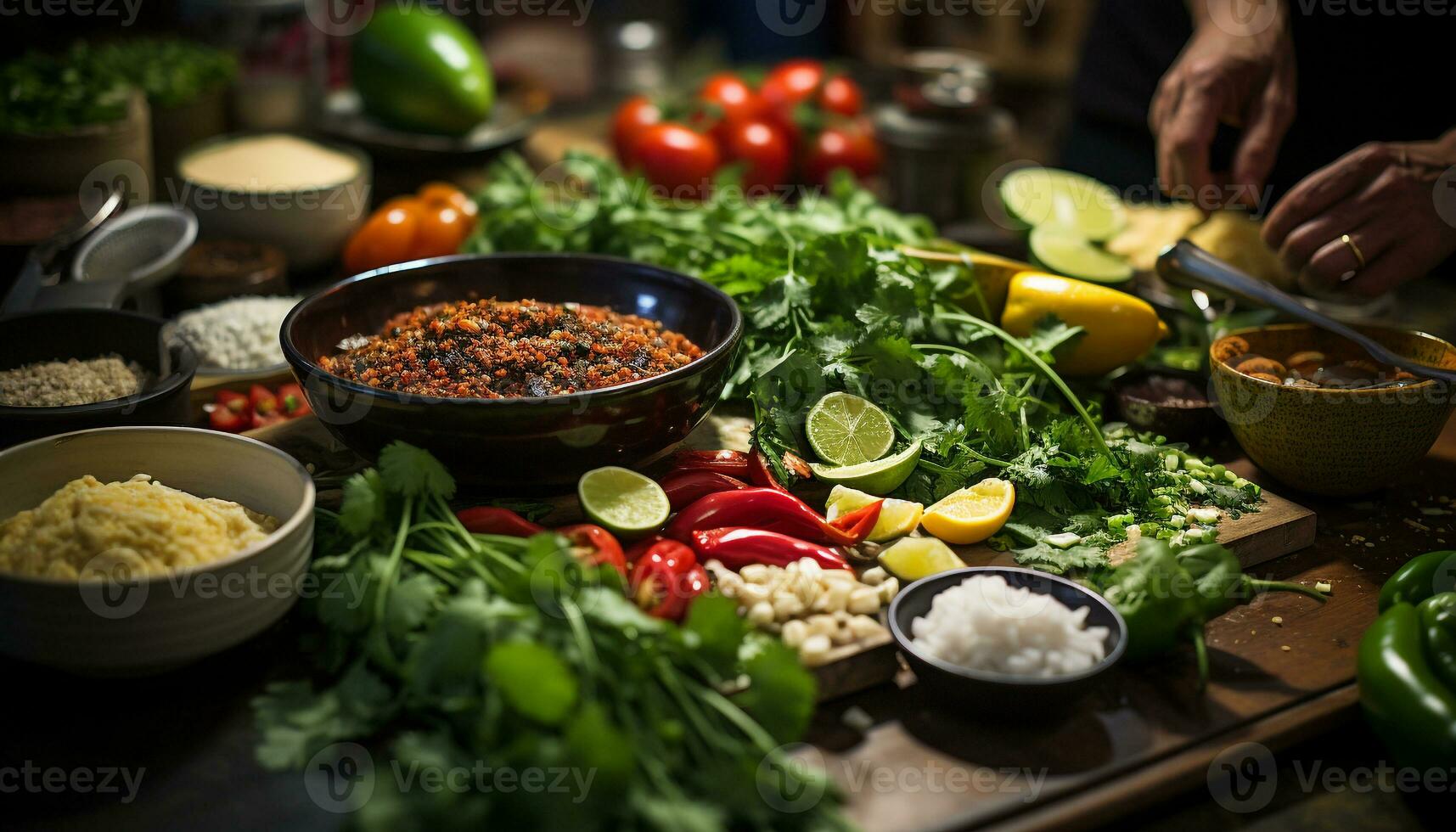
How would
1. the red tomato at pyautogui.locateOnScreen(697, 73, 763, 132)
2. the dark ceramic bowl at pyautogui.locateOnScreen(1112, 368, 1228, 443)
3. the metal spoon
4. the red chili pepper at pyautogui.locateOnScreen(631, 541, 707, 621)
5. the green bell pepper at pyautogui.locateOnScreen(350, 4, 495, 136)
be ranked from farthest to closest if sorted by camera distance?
the red tomato at pyautogui.locateOnScreen(697, 73, 763, 132)
the green bell pepper at pyautogui.locateOnScreen(350, 4, 495, 136)
the dark ceramic bowl at pyautogui.locateOnScreen(1112, 368, 1228, 443)
the metal spoon
the red chili pepper at pyautogui.locateOnScreen(631, 541, 707, 621)

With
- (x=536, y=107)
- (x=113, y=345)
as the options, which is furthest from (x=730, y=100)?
(x=113, y=345)

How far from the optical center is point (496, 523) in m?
1.48

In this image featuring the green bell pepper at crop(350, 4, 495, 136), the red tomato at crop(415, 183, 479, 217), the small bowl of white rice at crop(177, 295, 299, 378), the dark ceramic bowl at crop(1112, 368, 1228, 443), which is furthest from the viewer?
the green bell pepper at crop(350, 4, 495, 136)

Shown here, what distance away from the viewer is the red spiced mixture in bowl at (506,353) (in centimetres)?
157

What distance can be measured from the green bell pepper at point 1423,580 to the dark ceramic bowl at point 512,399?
3.23ft

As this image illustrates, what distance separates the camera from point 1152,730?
1.27m

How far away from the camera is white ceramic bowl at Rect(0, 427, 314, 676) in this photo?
1.17 m

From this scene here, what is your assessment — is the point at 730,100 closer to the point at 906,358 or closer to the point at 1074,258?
the point at 1074,258

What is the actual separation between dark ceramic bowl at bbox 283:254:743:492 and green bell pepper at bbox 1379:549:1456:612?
98cm

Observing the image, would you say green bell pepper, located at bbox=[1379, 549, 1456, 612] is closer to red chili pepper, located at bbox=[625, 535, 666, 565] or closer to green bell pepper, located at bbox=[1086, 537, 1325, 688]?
green bell pepper, located at bbox=[1086, 537, 1325, 688]

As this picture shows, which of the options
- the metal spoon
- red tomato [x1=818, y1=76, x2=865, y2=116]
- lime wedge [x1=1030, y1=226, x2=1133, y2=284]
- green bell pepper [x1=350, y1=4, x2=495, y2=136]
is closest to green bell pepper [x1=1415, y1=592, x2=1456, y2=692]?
the metal spoon

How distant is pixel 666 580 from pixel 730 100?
2393 mm

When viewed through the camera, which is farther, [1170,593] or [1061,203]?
[1061,203]

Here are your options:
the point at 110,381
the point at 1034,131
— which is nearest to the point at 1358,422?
the point at 110,381
